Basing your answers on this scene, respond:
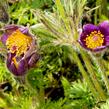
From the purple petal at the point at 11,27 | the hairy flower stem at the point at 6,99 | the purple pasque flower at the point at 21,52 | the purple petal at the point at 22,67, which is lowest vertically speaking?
the hairy flower stem at the point at 6,99

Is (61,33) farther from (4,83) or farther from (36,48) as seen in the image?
(4,83)

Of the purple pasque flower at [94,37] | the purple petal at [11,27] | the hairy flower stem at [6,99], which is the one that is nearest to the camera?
the purple pasque flower at [94,37]

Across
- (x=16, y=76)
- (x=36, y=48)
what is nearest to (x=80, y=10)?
(x=36, y=48)

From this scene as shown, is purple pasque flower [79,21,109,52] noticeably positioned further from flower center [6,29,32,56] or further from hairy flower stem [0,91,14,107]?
hairy flower stem [0,91,14,107]

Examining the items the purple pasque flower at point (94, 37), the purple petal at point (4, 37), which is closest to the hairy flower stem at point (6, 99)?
the purple petal at point (4, 37)

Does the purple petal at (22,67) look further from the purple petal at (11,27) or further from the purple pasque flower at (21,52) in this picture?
the purple petal at (11,27)

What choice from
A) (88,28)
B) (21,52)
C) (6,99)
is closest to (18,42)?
(21,52)
